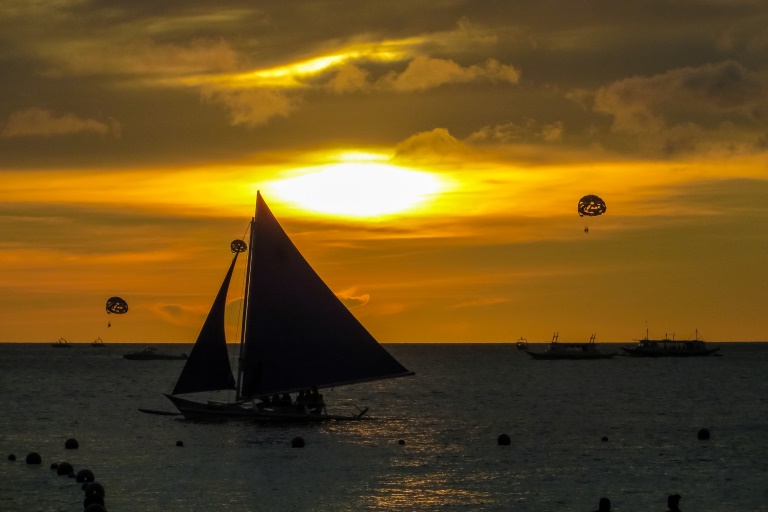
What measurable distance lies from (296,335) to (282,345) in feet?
3.43

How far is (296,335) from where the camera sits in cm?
7506

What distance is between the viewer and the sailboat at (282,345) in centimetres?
7469

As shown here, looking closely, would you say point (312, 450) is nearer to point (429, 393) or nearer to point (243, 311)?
point (243, 311)

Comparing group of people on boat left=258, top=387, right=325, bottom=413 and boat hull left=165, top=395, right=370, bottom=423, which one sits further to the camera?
group of people on boat left=258, top=387, right=325, bottom=413

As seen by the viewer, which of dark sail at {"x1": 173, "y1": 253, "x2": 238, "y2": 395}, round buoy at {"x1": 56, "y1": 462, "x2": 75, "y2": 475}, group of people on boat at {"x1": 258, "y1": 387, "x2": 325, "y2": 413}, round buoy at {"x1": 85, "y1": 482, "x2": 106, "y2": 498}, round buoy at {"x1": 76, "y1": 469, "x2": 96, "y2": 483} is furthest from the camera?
group of people on boat at {"x1": 258, "y1": 387, "x2": 325, "y2": 413}

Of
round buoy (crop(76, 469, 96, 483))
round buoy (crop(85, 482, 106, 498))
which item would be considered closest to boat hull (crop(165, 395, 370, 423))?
round buoy (crop(76, 469, 96, 483))

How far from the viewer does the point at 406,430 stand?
82938 mm

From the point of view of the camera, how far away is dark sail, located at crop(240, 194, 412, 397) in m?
74.6

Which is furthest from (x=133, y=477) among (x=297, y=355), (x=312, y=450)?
(x=297, y=355)

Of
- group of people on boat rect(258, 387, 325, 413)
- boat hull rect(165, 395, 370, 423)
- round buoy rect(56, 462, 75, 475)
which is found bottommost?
round buoy rect(56, 462, 75, 475)

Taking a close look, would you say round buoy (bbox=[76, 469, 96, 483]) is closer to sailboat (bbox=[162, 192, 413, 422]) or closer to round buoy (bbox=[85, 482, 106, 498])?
round buoy (bbox=[85, 482, 106, 498])

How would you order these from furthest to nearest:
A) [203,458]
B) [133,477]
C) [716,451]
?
[716,451], [203,458], [133,477]

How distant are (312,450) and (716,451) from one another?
23191 mm

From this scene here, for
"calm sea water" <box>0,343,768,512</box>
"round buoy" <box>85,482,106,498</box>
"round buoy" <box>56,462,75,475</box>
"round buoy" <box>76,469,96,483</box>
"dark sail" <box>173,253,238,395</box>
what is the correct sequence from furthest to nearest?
1. "dark sail" <box>173,253,238,395</box>
2. "round buoy" <box>56,462,75,475</box>
3. "round buoy" <box>76,469,96,483</box>
4. "calm sea water" <box>0,343,768,512</box>
5. "round buoy" <box>85,482,106,498</box>
